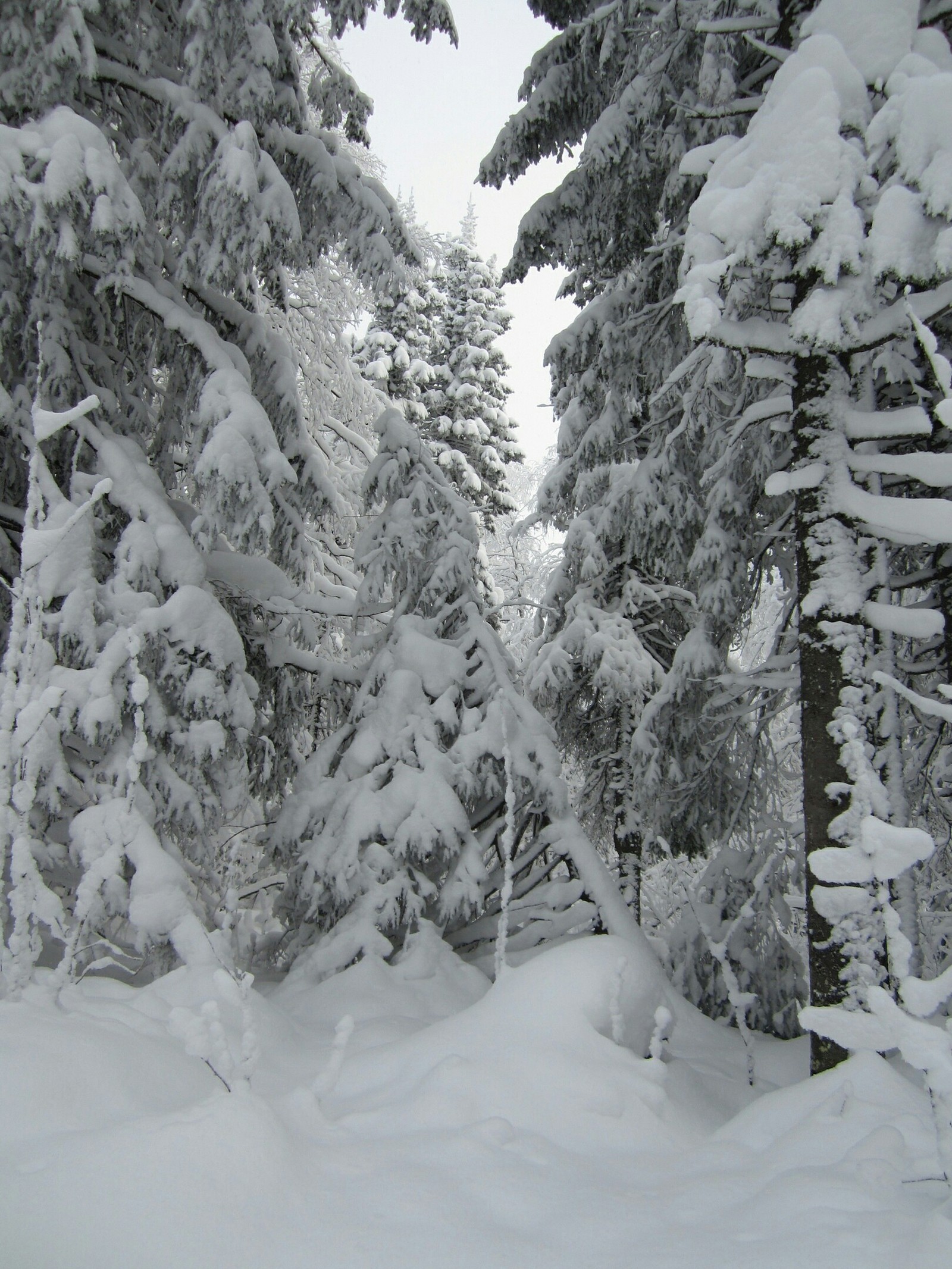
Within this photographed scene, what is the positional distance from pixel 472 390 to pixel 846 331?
48.3ft

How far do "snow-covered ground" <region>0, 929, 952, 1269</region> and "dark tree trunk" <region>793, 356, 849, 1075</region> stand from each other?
0.74 meters

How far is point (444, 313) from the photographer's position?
19297 mm

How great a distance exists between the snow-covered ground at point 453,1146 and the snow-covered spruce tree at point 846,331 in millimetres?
867

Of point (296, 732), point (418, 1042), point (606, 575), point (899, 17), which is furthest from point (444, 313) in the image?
point (418, 1042)

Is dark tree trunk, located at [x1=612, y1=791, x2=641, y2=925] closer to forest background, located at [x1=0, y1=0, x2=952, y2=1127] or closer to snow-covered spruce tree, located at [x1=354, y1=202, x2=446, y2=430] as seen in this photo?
forest background, located at [x1=0, y1=0, x2=952, y2=1127]

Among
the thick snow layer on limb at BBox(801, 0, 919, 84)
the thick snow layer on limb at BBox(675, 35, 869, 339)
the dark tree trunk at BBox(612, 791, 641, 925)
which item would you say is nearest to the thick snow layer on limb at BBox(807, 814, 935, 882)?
the thick snow layer on limb at BBox(675, 35, 869, 339)

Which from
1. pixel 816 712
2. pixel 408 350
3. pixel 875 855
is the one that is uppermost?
pixel 408 350

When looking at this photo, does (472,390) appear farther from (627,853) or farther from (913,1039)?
(913,1039)

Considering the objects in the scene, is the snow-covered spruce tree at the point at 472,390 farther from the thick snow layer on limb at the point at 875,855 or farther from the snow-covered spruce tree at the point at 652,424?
the thick snow layer on limb at the point at 875,855

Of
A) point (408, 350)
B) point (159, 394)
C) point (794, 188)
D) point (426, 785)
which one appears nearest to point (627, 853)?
point (426, 785)

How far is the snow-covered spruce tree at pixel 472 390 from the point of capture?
17594mm

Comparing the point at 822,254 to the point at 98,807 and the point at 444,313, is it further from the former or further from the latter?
the point at 444,313

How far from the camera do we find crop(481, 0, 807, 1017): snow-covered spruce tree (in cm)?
569

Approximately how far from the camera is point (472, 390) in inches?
701
